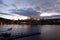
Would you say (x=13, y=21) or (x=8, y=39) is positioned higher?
(x=13, y=21)

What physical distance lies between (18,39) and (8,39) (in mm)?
2766

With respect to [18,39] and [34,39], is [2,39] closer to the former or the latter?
[18,39]

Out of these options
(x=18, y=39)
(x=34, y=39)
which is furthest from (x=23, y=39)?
(x=34, y=39)

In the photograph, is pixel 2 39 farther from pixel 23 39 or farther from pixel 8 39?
pixel 23 39

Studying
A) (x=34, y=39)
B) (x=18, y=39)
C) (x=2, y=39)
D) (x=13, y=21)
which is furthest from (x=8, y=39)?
(x=13, y=21)

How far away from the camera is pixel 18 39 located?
2011 centimetres

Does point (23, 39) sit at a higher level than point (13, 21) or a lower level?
lower

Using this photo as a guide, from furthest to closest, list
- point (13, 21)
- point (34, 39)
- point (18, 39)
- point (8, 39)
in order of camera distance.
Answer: point (13, 21) < point (34, 39) < point (18, 39) < point (8, 39)

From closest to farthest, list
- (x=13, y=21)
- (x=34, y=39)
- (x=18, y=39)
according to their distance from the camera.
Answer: (x=18, y=39), (x=34, y=39), (x=13, y=21)

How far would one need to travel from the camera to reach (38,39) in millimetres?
23812

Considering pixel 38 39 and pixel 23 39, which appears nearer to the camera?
pixel 23 39

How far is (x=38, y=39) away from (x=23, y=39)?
4368 millimetres

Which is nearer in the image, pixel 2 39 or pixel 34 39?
pixel 2 39

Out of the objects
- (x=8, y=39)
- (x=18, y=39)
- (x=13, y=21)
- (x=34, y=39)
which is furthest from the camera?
(x=13, y=21)
